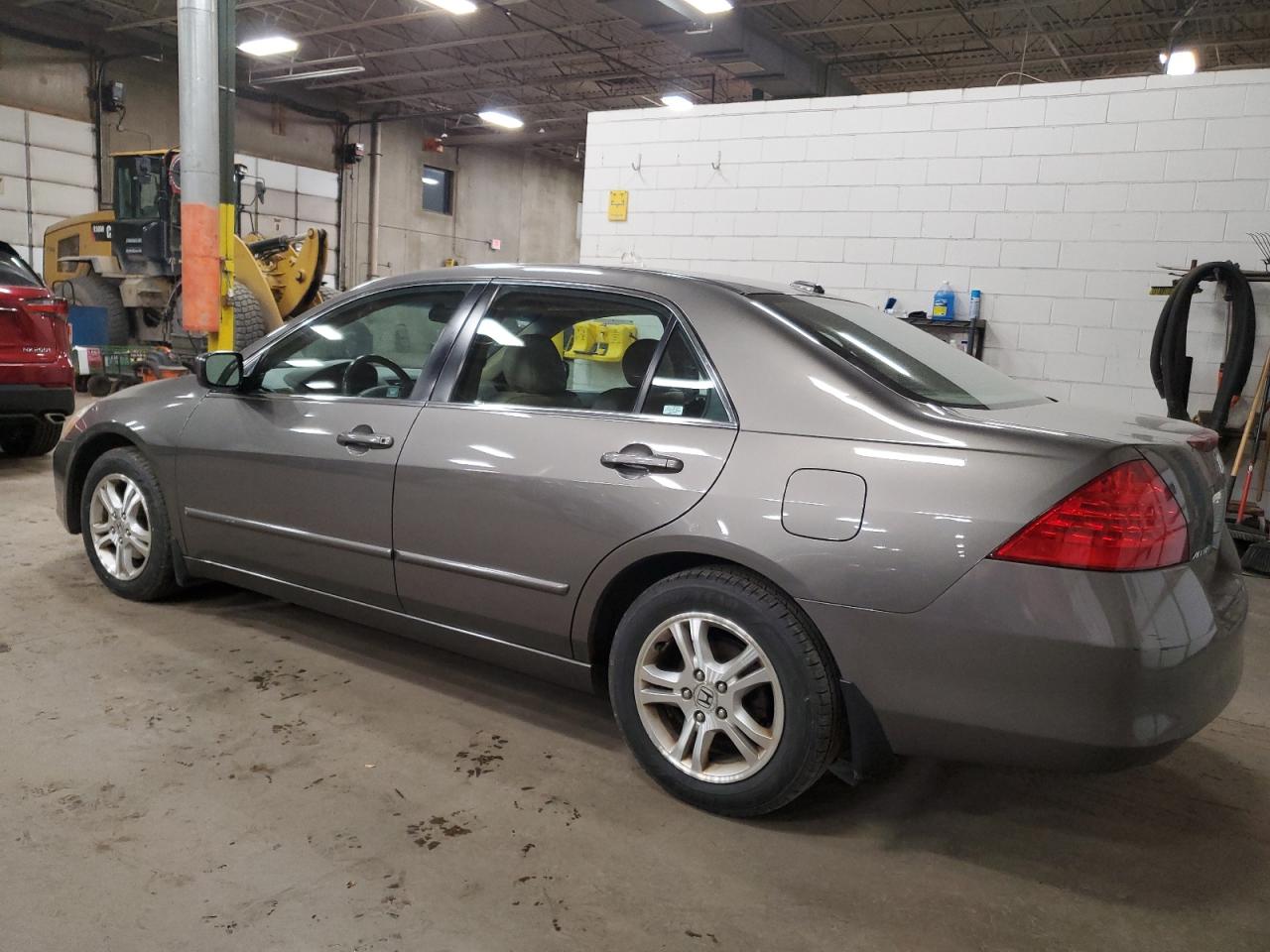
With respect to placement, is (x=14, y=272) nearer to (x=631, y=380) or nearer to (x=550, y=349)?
(x=550, y=349)

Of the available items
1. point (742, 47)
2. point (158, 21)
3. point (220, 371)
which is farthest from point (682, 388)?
point (158, 21)

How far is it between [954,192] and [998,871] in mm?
5369

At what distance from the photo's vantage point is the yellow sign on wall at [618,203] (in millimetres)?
7789

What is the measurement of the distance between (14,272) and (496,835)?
549cm

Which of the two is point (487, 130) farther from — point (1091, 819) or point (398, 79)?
point (1091, 819)

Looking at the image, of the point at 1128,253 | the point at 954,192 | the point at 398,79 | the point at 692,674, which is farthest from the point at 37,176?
the point at 692,674

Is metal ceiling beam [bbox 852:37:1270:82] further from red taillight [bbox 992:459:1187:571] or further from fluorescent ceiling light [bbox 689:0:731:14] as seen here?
red taillight [bbox 992:459:1187:571]

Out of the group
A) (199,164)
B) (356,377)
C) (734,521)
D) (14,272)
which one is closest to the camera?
(734,521)

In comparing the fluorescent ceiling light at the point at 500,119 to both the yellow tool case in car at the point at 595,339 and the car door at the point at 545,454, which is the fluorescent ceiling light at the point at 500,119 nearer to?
the yellow tool case in car at the point at 595,339

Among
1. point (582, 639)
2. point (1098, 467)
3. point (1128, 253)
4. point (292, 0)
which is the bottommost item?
point (582, 639)

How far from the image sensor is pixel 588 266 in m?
2.68

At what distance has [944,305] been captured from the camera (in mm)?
6359

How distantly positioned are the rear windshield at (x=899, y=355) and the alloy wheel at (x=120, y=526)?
2468mm

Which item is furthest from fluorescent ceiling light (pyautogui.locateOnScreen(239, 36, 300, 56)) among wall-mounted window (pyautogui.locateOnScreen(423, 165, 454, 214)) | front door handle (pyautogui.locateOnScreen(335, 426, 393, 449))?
front door handle (pyautogui.locateOnScreen(335, 426, 393, 449))
